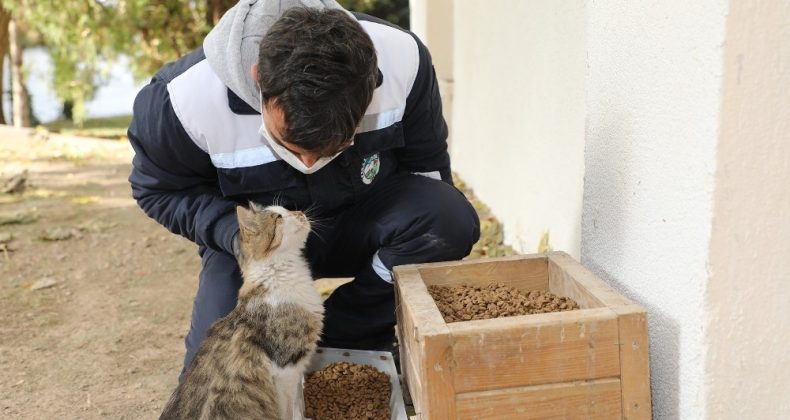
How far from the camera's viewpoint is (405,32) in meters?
2.32

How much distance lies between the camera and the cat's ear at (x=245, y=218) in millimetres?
2098

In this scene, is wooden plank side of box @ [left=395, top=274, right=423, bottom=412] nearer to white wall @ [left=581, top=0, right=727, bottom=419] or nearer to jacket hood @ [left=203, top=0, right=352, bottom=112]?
white wall @ [left=581, top=0, right=727, bottom=419]

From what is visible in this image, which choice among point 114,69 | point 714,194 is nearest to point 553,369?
point 714,194

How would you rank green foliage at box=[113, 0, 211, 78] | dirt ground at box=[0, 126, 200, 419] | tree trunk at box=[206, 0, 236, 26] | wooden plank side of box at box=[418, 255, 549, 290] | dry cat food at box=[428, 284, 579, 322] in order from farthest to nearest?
tree trunk at box=[206, 0, 236, 26] < green foliage at box=[113, 0, 211, 78] < dirt ground at box=[0, 126, 200, 419] < wooden plank side of box at box=[418, 255, 549, 290] < dry cat food at box=[428, 284, 579, 322]

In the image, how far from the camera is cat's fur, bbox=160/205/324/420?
196 centimetres

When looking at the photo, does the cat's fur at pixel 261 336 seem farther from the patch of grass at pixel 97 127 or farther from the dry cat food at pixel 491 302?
the patch of grass at pixel 97 127

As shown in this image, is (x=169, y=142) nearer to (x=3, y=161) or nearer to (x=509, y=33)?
(x=509, y=33)

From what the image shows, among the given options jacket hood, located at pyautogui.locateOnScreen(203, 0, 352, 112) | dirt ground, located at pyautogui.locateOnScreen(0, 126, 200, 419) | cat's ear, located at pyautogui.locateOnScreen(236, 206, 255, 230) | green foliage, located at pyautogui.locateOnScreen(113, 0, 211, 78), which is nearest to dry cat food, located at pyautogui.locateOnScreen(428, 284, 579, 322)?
cat's ear, located at pyautogui.locateOnScreen(236, 206, 255, 230)

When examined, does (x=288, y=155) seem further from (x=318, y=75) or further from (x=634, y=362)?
(x=634, y=362)

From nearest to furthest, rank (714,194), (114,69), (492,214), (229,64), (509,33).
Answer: (714,194) < (229,64) < (509,33) < (492,214) < (114,69)

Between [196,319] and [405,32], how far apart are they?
114cm

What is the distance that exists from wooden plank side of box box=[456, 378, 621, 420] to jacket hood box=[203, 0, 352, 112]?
998 millimetres

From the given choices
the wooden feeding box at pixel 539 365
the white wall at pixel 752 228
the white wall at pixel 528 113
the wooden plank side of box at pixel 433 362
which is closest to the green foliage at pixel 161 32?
the white wall at pixel 528 113

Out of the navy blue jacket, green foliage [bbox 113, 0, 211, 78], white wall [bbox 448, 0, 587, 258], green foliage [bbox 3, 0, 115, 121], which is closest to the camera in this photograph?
the navy blue jacket
